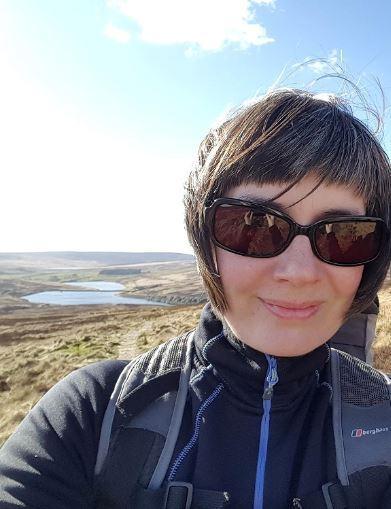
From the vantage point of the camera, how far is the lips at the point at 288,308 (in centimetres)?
161

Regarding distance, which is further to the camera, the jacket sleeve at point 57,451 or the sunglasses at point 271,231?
the sunglasses at point 271,231

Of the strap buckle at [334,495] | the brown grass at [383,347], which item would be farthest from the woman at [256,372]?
the brown grass at [383,347]

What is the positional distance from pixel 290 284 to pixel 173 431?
0.76 meters

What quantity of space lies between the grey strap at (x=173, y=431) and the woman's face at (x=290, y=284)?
1.14ft

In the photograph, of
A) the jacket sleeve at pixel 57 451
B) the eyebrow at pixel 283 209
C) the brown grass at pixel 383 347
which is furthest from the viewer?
the brown grass at pixel 383 347

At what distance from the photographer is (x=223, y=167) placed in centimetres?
166

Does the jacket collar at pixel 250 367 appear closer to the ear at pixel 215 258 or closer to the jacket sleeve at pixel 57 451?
the ear at pixel 215 258

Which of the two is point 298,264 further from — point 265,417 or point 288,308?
point 265,417

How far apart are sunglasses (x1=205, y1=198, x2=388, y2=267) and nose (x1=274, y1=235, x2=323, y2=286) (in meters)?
0.02

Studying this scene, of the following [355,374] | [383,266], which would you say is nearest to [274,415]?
[355,374]

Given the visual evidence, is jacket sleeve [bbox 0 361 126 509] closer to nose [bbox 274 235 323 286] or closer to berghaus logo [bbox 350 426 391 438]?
nose [bbox 274 235 323 286]

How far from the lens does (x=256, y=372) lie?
1.75m

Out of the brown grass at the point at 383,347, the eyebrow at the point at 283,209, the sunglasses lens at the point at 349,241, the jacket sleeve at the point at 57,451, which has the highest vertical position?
the eyebrow at the point at 283,209

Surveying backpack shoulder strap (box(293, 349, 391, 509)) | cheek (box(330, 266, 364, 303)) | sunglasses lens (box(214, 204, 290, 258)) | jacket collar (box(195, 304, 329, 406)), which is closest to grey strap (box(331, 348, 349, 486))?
backpack shoulder strap (box(293, 349, 391, 509))
